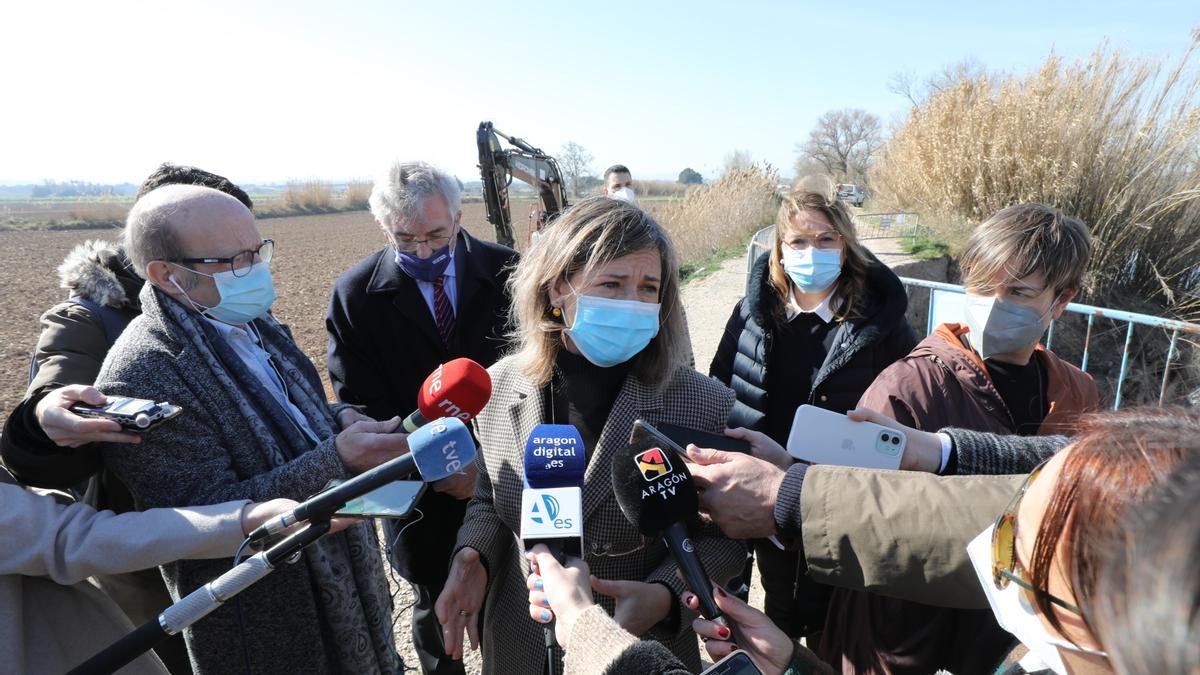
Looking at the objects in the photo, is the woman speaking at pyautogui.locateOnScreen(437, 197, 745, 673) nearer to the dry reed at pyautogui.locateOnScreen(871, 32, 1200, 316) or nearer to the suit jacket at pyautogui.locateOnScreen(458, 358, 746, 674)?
the suit jacket at pyautogui.locateOnScreen(458, 358, 746, 674)

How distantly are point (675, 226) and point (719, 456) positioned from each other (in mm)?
14802

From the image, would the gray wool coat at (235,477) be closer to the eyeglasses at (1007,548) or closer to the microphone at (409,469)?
the microphone at (409,469)

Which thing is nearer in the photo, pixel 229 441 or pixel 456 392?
pixel 456 392

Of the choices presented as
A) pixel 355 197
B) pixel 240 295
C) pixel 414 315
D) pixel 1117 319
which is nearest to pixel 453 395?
pixel 240 295

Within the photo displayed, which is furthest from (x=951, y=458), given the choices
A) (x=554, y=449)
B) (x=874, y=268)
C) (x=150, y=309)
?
(x=150, y=309)

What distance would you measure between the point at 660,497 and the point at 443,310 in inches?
77.8

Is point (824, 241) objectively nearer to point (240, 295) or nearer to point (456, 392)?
point (456, 392)

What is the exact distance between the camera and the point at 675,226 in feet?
52.4

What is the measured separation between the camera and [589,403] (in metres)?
1.92

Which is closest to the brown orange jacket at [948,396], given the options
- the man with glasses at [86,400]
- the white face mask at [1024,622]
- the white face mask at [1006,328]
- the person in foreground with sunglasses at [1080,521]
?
the white face mask at [1006,328]

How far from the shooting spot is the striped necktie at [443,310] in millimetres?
3006

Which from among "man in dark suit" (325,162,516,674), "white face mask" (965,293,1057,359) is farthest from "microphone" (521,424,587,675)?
"white face mask" (965,293,1057,359)

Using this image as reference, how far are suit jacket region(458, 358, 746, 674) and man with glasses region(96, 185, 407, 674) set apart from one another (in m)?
0.34

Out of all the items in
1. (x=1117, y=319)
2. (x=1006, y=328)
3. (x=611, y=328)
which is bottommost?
(x=1117, y=319)
